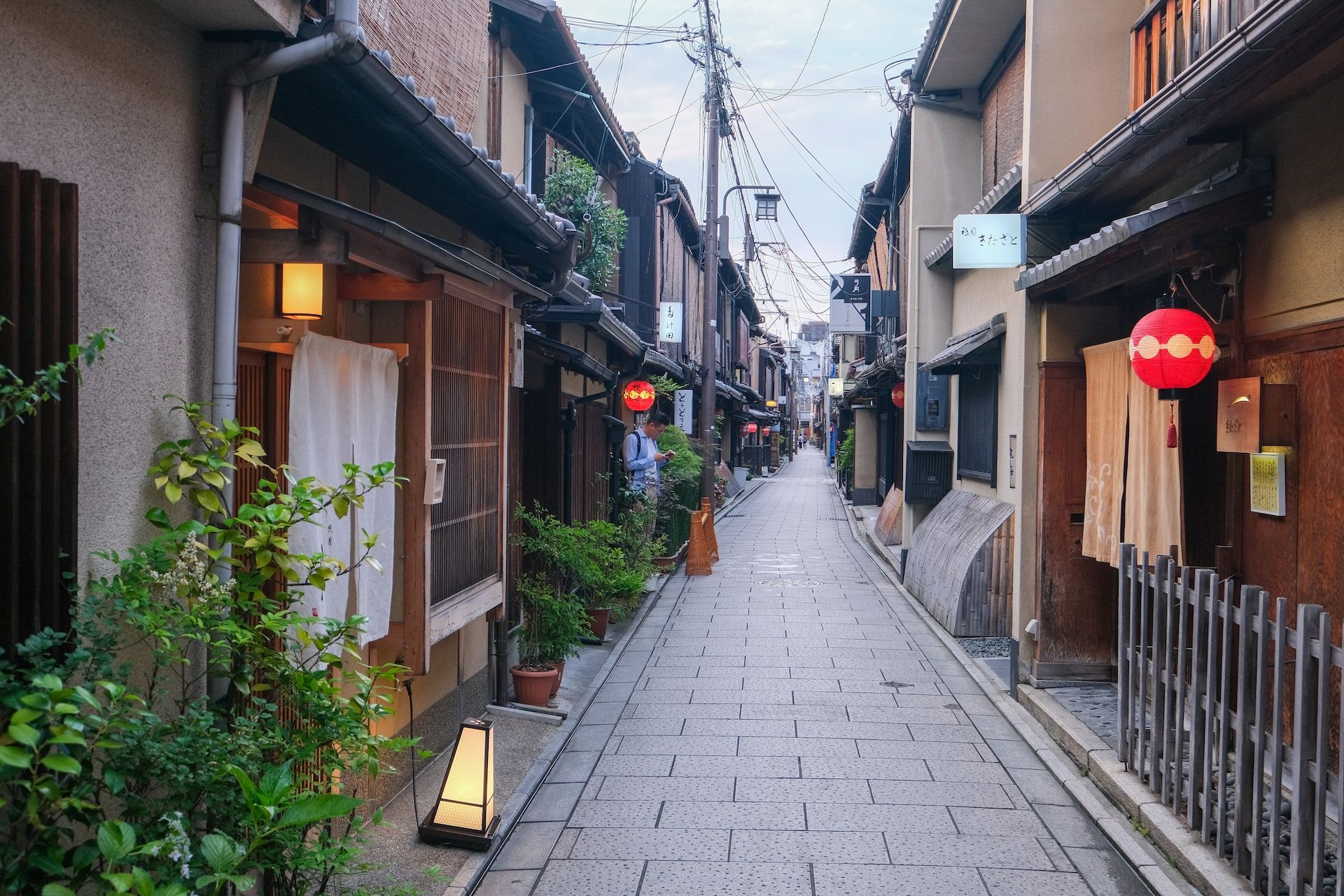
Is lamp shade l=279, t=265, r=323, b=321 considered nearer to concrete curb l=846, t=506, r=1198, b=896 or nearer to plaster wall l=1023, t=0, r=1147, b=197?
concrete curb l=846, t=506, r=1198, b=896

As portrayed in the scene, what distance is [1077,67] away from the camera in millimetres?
11125

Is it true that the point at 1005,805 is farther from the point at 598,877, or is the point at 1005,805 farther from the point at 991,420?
the point at 991,420

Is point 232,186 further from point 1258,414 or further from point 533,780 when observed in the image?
point 1258,414

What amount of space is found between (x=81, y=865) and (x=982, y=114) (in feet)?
60.9

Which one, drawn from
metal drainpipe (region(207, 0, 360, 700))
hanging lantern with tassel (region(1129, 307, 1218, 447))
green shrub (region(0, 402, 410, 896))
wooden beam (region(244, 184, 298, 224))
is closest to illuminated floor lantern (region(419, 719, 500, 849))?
green shrub (region(0, 402, 410, 896))

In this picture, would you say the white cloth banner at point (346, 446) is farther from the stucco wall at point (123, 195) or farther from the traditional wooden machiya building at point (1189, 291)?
the traditional wooden machiya building at point (1189, 291)

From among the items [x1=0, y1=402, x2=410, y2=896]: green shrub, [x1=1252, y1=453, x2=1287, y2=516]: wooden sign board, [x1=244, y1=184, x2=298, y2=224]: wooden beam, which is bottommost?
[x1=0, y1=402, x2=410, y2=896]: green shrub

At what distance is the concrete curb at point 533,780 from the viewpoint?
21.6ft

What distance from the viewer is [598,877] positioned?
6652 millimetres

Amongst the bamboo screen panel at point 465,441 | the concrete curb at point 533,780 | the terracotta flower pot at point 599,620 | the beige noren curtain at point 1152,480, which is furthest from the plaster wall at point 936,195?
the bamboo screen panel at point 465,441

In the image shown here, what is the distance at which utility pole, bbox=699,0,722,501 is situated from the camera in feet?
74.2

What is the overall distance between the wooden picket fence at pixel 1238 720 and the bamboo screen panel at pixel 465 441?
5.20m

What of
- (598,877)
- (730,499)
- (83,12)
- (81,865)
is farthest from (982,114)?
(730,499)

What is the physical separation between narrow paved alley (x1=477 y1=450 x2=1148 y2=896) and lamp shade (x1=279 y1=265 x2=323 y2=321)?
3.75 meters
